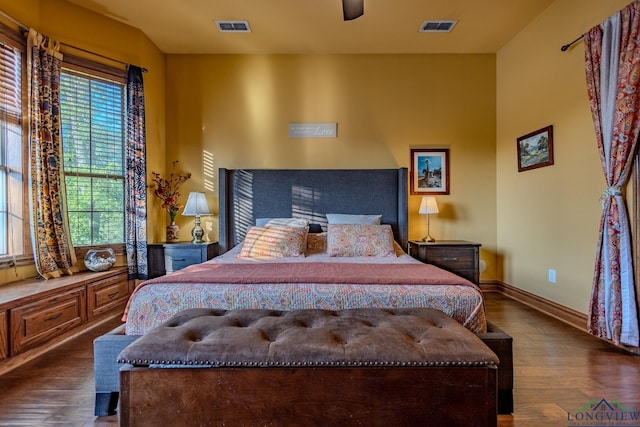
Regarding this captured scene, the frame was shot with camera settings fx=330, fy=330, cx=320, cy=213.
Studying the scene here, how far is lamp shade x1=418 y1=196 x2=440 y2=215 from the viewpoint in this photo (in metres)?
3.86

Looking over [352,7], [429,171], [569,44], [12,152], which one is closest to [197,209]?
[12,152]

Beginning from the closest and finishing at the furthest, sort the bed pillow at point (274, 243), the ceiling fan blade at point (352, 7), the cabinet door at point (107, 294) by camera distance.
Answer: the ceiling fan blade at point (352, 7), the cabinet door at point (107, 294), the bed pillow at point (274, 243)

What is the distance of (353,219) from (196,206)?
5.92ft

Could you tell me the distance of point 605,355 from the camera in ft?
7.80

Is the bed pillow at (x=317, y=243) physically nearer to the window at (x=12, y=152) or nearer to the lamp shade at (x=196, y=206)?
the lamp shade at (x=196, y=206)

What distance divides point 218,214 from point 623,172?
392cm

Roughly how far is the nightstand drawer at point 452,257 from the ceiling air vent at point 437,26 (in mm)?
2414

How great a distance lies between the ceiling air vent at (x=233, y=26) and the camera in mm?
3494

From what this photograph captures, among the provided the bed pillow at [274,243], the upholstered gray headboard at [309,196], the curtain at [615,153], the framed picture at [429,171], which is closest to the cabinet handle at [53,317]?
the bed pillow at [274,243]

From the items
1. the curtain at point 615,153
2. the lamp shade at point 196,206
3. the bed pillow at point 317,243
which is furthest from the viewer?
the lamp shade at point 196,206

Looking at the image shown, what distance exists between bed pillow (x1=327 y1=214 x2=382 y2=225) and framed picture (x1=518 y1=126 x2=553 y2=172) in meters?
1.72

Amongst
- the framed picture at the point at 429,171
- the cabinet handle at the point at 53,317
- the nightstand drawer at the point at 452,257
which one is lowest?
the cabinet handle at the point at 53,317

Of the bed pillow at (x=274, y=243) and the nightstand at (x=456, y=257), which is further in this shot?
the nightstand at (x=456, y=257)

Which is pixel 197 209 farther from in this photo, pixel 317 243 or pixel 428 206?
pixel 428 206
